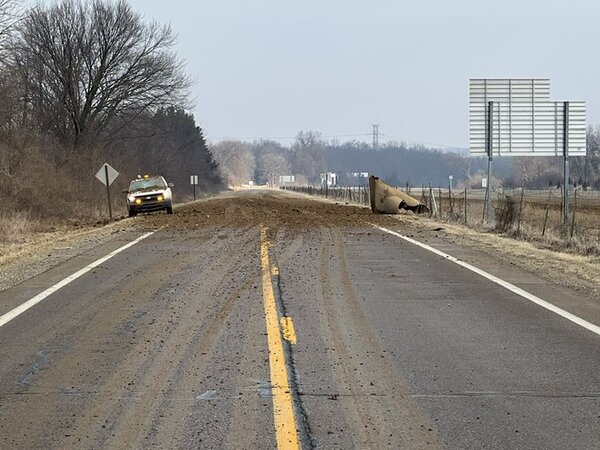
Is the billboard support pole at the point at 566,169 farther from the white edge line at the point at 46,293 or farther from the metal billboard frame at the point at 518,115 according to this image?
the white edge line at the point at 46,293

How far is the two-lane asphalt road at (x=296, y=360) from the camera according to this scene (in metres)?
4.87

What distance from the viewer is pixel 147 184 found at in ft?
106

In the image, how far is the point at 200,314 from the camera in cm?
873

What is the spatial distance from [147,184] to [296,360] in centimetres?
2680

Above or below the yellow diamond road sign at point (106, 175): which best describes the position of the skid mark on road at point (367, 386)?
below

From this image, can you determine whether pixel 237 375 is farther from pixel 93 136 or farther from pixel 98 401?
pixel 93 136

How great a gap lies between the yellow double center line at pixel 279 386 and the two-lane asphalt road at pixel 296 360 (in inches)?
0.7

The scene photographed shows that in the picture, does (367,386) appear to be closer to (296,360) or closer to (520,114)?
(296,360)

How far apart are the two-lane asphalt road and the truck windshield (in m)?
19.9

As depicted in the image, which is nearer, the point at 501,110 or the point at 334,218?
the point at 334,218

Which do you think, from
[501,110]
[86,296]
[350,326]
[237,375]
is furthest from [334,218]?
[237,375]

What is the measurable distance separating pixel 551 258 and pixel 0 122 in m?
26.6

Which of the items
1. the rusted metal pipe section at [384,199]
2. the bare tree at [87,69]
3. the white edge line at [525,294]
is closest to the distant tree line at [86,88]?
the bare tree at [87,69]

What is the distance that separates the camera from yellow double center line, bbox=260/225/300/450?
4709 millimetres
